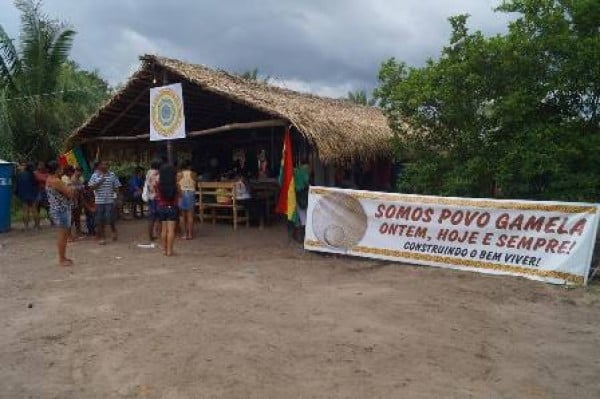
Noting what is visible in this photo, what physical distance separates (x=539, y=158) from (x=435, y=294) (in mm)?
2797

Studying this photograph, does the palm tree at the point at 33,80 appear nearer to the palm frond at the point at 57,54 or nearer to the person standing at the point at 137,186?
the palm frond at the point at 57,54

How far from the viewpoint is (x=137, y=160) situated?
53.7 feet

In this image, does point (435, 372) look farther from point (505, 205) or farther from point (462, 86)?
point (462, 86)

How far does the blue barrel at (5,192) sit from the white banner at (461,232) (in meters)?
7.38

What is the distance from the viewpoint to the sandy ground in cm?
416

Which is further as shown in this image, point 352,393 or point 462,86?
point 462,86

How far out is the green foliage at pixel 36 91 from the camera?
1585cm

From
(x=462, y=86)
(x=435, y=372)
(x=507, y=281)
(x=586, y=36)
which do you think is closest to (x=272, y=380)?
(x=435, y=372)

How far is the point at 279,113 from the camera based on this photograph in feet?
32.6

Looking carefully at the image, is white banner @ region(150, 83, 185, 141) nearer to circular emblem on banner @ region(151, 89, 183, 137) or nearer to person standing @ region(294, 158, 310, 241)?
circular emblem on banner @ region(151, 89, 183, 137)

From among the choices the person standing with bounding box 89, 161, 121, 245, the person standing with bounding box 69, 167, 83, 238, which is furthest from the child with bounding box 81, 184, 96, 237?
the person standing with bounding box 89, 161, 121, 245

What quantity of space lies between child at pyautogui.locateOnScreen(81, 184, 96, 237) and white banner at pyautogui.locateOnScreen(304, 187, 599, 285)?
4.80 m

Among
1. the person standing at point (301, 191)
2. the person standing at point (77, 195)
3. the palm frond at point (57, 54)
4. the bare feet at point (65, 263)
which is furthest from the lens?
the palm frond at point (57, 54)

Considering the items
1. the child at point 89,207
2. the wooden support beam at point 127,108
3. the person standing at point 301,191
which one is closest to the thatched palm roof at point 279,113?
the wooden support beam at point 127,108
